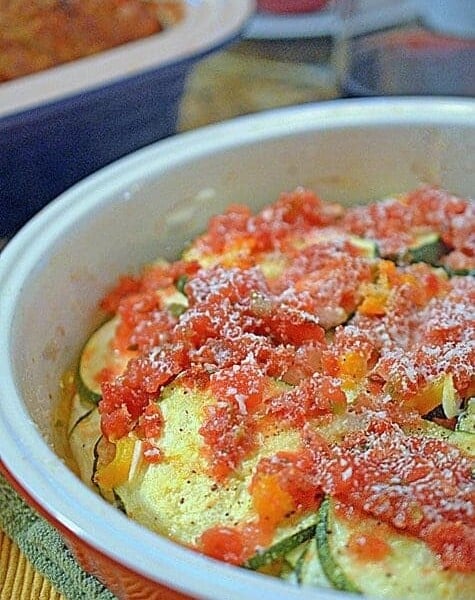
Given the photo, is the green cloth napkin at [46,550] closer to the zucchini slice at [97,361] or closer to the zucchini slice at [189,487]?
the zucchini slice at [189,487]

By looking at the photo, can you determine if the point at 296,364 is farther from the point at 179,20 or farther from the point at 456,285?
the point at 179,20

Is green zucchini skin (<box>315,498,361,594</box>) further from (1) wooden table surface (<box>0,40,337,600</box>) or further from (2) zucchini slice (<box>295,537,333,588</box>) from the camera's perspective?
(1) wooden table surface (<box>0,40,337,600</box>)

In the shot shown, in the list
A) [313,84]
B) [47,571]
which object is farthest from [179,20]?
[47,571]

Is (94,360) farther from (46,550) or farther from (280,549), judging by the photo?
(280,549)

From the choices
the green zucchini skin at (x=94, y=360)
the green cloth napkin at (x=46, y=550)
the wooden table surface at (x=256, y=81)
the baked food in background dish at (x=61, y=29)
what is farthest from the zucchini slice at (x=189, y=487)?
the wooden table surface at (x=256, y=81)

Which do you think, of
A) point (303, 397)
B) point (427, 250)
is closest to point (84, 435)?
point (303, 397)

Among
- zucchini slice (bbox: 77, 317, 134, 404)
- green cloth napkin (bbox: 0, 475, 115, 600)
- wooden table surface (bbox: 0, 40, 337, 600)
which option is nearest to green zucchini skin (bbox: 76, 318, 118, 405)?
zucchini slice (bbox: 77, 317, 134, 404)
